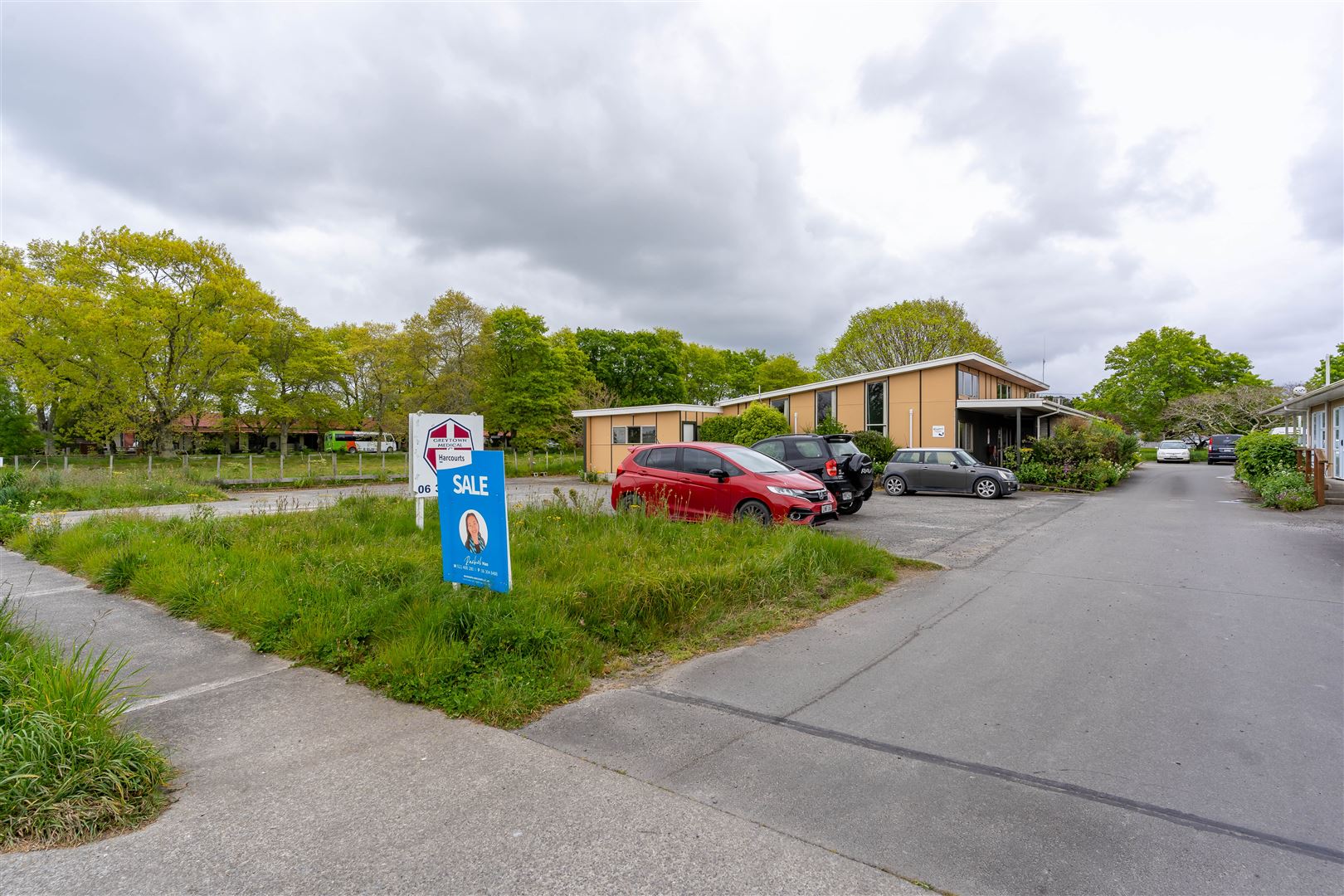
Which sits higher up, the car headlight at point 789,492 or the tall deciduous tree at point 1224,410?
the tall deciduous tree at point 1224,410

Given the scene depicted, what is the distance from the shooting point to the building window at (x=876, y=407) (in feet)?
88.2

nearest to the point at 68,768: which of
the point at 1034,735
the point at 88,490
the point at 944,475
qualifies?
the point at 1034,735

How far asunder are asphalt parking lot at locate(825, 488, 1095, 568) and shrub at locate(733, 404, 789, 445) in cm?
611

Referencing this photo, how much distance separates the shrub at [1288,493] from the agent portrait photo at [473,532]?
1813 centimetres

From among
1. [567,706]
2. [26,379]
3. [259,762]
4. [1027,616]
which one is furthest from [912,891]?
[26,379]

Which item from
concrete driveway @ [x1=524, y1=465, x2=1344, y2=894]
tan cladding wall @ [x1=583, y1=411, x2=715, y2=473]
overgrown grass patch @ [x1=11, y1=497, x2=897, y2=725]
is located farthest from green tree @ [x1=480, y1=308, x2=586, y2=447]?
concrete driveway @ [x1=524, y1=465, x2=1344, y2=894]

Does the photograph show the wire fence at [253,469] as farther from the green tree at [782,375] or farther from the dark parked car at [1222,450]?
the dark parked car at [1222,450]

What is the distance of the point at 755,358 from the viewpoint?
7212 centimetres

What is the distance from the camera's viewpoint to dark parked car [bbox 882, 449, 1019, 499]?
18.9 m

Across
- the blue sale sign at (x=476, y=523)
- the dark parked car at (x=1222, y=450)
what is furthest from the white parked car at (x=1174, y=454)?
the blue sale sign at (x=476, y=523)

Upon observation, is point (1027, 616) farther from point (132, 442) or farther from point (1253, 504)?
point (132, 442)

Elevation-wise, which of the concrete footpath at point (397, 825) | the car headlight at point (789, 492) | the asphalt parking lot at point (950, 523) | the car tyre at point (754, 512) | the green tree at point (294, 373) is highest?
the green tree at point (294, 373)

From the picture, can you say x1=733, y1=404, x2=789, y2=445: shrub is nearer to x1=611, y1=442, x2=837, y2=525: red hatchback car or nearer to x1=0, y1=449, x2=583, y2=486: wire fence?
x1=0, y1=449, x2=583, y2=486: wire fence

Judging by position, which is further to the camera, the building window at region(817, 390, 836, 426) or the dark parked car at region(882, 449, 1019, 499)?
the building window at region(817, 390, 836, 426)
